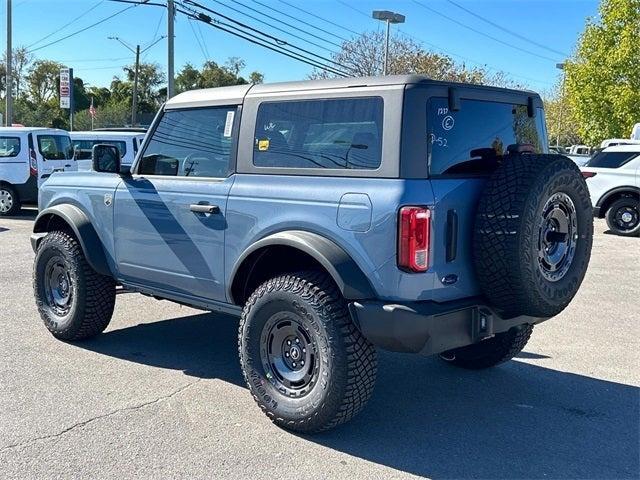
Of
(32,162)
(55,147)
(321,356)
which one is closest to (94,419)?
(321,356)

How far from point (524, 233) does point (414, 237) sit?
0.58m

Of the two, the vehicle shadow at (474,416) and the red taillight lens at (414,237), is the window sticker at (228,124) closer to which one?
the red taillight lens at (414,237)

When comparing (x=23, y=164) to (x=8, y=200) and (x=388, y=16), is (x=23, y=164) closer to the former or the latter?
(x=8, y=200)

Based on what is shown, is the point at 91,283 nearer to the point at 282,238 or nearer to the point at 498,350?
the point at 282,238

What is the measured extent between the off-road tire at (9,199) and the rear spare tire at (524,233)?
13.2 m

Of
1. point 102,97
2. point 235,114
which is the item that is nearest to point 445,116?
point 235,114

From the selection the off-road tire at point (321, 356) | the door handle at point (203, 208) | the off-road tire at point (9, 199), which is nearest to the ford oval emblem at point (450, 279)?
the off-road tire at point (321, 356)

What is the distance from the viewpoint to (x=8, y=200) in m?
14.6

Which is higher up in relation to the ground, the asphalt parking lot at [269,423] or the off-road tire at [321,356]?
the off-road tire at [321,356]

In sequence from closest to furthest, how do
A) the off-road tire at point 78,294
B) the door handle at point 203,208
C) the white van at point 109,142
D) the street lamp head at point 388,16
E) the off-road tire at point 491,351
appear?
the door handle at point 203,208
the off-road tire at point 491,351
the off-road tire at point 78,294
the white van at point 109,142
the street lamp head at point 388,16

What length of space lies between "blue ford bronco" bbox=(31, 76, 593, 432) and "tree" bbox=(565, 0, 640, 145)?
72.3 ft

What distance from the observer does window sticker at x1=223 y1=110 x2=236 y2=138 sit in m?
4.43

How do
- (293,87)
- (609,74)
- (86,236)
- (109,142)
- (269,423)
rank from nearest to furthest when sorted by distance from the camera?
(269,423) → (293,87) → (86,236) → (109,142) → (609,74)

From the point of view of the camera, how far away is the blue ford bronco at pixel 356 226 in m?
3.51
